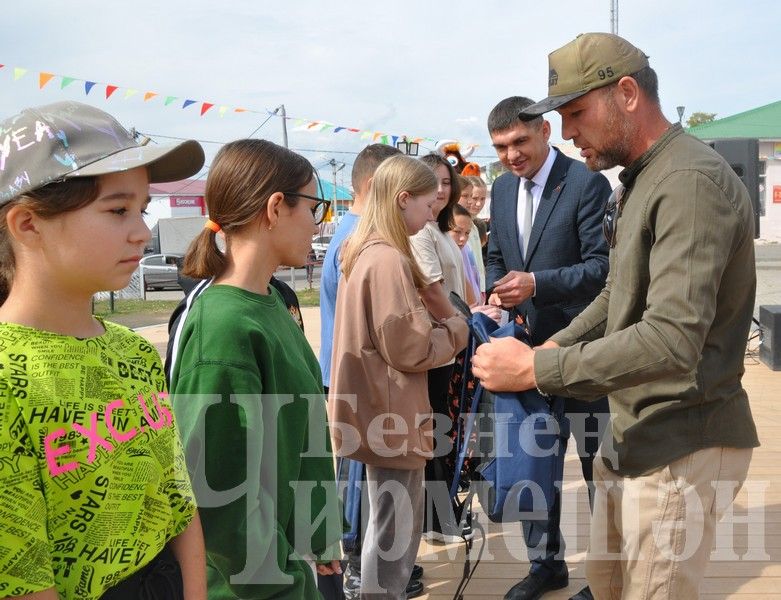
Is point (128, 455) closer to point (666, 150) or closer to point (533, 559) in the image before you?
point (666, 150)

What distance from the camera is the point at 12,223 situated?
1.35 metres

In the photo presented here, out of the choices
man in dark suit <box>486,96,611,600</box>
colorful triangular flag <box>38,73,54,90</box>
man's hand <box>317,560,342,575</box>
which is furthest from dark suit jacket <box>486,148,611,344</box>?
colorful triangular flag <box>38,73,54,90</box>

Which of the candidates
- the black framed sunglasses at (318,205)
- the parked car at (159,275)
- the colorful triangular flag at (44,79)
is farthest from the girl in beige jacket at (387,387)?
the parked car at (159,275)

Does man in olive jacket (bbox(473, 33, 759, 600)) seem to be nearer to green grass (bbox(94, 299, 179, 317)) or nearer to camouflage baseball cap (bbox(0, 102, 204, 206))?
camouflage baseball cap (bbox(0, 102, 204, 206))

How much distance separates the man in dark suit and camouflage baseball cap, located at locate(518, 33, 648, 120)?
128 centimetres

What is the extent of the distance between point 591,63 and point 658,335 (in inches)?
31.5

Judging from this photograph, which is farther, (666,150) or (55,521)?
(666,150)

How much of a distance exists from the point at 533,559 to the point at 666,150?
2.13 metres

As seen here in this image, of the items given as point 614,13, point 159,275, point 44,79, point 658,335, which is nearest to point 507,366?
point 658,335

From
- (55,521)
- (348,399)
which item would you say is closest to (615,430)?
(348,399)

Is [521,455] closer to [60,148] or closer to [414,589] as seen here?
[414,589]

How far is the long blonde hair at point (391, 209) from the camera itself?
3.05m

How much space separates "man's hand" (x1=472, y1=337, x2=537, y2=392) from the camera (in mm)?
2174

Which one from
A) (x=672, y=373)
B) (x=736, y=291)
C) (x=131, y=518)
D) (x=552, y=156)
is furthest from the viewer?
(x=552, y=156)
